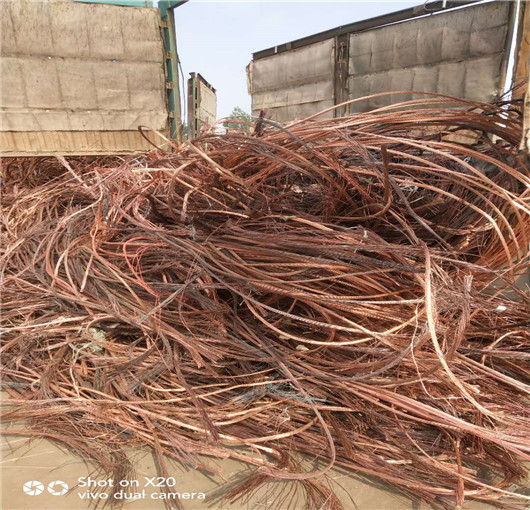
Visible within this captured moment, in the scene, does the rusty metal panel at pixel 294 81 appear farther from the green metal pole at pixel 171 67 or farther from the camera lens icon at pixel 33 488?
the camera lens icon at pixel 33 488

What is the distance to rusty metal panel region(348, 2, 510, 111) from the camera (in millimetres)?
3238

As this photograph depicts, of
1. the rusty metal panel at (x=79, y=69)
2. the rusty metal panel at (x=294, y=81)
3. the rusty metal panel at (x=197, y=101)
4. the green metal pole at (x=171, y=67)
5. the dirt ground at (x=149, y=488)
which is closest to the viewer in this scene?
the dirt ground at (x=149, y=488)

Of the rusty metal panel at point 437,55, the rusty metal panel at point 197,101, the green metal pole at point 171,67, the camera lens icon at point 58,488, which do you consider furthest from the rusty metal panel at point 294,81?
the camera lens icon at point 58,488

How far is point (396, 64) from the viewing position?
3861 millimetres

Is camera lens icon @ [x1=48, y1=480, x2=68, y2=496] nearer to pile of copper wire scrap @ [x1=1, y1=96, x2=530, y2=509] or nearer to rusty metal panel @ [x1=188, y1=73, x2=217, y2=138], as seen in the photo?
pile of copper wire scrap @ [x1=1, y1=96, x2=530, y2=509]

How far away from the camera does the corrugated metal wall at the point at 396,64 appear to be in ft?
10.7

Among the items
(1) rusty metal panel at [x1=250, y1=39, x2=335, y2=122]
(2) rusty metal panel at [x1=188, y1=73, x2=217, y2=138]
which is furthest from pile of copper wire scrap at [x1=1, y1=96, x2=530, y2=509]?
(2) rusty metal panel at [x1=188, y1=73, x2=217, y2=138]

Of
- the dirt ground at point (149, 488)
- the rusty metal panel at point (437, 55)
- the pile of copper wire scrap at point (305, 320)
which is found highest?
the rusty metal panel at point (437, 55)

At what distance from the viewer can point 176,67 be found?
154 inches

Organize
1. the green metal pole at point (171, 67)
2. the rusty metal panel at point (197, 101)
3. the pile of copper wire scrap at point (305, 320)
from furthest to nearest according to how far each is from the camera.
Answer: the rusty metal panel at point (197, 101)
the green metal pole at point (171, 67)
the pile of copper wire scrap at point (305, 320)

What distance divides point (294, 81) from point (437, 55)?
1.98 m

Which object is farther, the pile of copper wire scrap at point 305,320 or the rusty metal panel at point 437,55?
the rusty metal panel at point 437,55

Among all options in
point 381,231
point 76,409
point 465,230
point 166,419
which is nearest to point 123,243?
point 76,409

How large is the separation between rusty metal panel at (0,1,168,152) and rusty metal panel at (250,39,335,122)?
1843 millimetres
